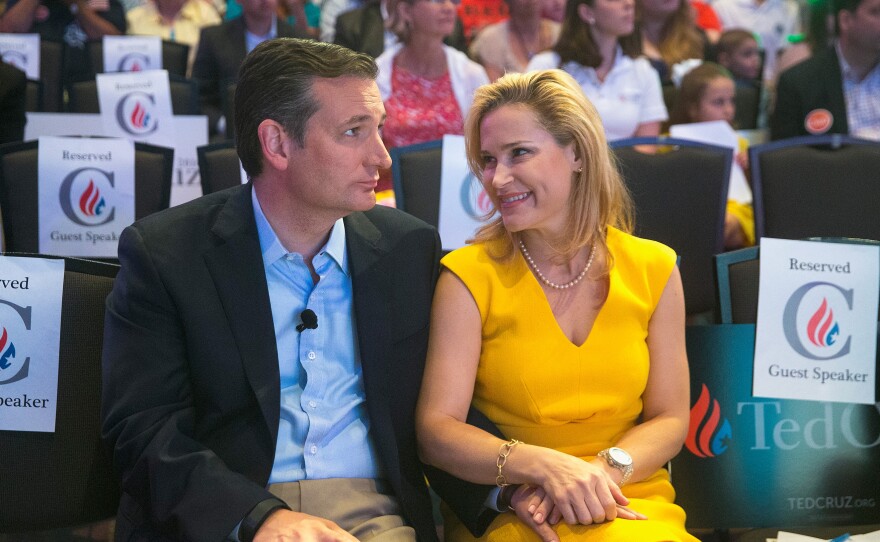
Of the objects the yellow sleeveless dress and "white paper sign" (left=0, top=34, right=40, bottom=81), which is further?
"white paper sign" (left=0, top=34, right=40, bottom=81)

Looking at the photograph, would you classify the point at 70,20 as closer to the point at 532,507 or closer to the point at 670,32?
the point at 670,32

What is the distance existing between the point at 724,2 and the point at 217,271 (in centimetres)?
640

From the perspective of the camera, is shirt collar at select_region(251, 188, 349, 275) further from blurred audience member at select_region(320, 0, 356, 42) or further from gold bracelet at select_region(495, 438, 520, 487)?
blurred audience member at select_region(320, 0, 356, 42)

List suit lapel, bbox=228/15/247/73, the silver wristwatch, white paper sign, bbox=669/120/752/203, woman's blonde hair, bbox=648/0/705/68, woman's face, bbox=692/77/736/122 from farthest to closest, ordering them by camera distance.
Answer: woman's blonde hair, bbox=648/0/705/68
suit lapel, bbox=228/15/247/73
woman's face, bbox=692/77/736/122
white paper sign, bbox=669/120/752/203
the silver wristwatch

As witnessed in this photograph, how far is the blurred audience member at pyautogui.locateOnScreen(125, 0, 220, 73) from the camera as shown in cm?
662

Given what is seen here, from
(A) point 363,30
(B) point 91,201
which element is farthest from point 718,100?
(B) point 91,201

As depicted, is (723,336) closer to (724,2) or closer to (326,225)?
(326,225)

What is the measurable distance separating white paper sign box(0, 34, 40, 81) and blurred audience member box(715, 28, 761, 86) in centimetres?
415

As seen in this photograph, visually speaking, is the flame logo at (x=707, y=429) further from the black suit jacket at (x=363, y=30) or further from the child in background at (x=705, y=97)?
the black suit jacket at (x=363, y=30)

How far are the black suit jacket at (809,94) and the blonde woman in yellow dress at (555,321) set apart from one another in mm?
3107

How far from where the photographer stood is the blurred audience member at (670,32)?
234 inches

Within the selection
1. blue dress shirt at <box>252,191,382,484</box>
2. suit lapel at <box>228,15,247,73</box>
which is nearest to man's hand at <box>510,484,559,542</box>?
blue dress shirt at <box>252,191,382,484</box>

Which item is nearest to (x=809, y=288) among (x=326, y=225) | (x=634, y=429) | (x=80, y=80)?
(x=634, y=429)

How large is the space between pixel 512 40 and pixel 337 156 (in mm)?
3932
